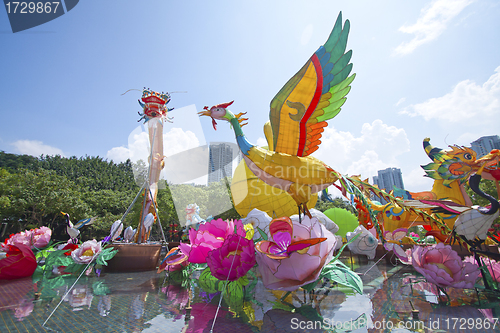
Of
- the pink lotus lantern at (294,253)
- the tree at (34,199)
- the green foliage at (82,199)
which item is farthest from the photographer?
the green foliage at (82,199)

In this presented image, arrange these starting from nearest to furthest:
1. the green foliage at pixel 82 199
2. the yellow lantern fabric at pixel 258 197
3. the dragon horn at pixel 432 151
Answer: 1. the dragon horn at pixel 432 151
2. the yellow lantern fabric at pixel 258 197
3. the green foliage at pixel 82 199

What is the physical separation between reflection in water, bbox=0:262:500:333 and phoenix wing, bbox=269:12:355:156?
2.74m

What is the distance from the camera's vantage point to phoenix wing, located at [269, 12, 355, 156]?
4.15 meters

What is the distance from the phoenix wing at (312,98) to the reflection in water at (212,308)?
2741 millimetres

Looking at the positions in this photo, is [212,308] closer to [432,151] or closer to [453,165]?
[453,165]

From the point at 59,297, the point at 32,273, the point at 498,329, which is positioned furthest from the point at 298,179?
the point at 32,273

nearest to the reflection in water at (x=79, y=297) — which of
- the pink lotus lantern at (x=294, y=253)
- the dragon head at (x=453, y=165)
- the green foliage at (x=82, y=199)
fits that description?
Answer: the pink lotus lantern at (x=294, y=253)

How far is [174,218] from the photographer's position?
71.3ft

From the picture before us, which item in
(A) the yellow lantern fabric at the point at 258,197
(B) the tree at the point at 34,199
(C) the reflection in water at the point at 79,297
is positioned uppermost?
(B) the tree at the point at 34,199

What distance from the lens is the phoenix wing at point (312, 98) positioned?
13.6ft

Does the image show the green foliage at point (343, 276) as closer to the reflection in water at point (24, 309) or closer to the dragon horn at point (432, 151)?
the reflection in water at point (24, 309)

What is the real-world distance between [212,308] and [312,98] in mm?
3712

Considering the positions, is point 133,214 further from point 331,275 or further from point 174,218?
point 331,275

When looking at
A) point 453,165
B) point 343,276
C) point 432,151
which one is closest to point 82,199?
point 343,276
